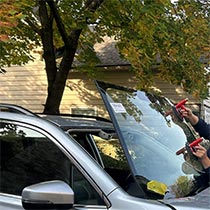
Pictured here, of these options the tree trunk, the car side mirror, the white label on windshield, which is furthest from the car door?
the tree trunk

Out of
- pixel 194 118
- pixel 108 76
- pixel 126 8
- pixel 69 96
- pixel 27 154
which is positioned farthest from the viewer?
pixel 69 96

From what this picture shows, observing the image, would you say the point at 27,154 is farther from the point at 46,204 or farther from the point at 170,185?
the point at 170,185

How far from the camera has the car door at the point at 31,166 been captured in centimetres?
243

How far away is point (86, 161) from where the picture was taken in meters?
2.41

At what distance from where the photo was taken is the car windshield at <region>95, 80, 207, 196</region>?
255cm

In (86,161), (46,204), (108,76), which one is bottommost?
(46,204)

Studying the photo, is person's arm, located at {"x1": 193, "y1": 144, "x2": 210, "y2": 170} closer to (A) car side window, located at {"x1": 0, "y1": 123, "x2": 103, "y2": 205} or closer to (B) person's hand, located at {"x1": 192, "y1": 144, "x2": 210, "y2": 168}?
(B) person's hand, located at {"x1": 192, "y1": 144, "x2": 210, "y2": 168}

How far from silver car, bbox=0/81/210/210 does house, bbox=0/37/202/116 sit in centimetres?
756

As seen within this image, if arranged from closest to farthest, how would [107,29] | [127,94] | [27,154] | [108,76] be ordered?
[27,154] → [127,94] → [107,29] → [108,76]

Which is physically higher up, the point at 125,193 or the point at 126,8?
the point at 126,8

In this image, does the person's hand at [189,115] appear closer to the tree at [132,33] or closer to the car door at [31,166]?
the car door at [31,166]

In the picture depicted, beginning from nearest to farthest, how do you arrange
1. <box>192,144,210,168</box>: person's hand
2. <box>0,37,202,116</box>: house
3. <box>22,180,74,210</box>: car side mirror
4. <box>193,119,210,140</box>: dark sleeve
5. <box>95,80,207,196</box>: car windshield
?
<box>22,180,74,210</box>: car side mirror
<box>95,80,207,196</box>: car windshield
<box>192,144,210,168</box>: person's hand
<box>193,119,210,140</box>: dark sleeve
<box>0,37,202,116</box>: house

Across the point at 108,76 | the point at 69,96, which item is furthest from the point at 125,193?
the point at 69,96

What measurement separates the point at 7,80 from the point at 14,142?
38.5ft
